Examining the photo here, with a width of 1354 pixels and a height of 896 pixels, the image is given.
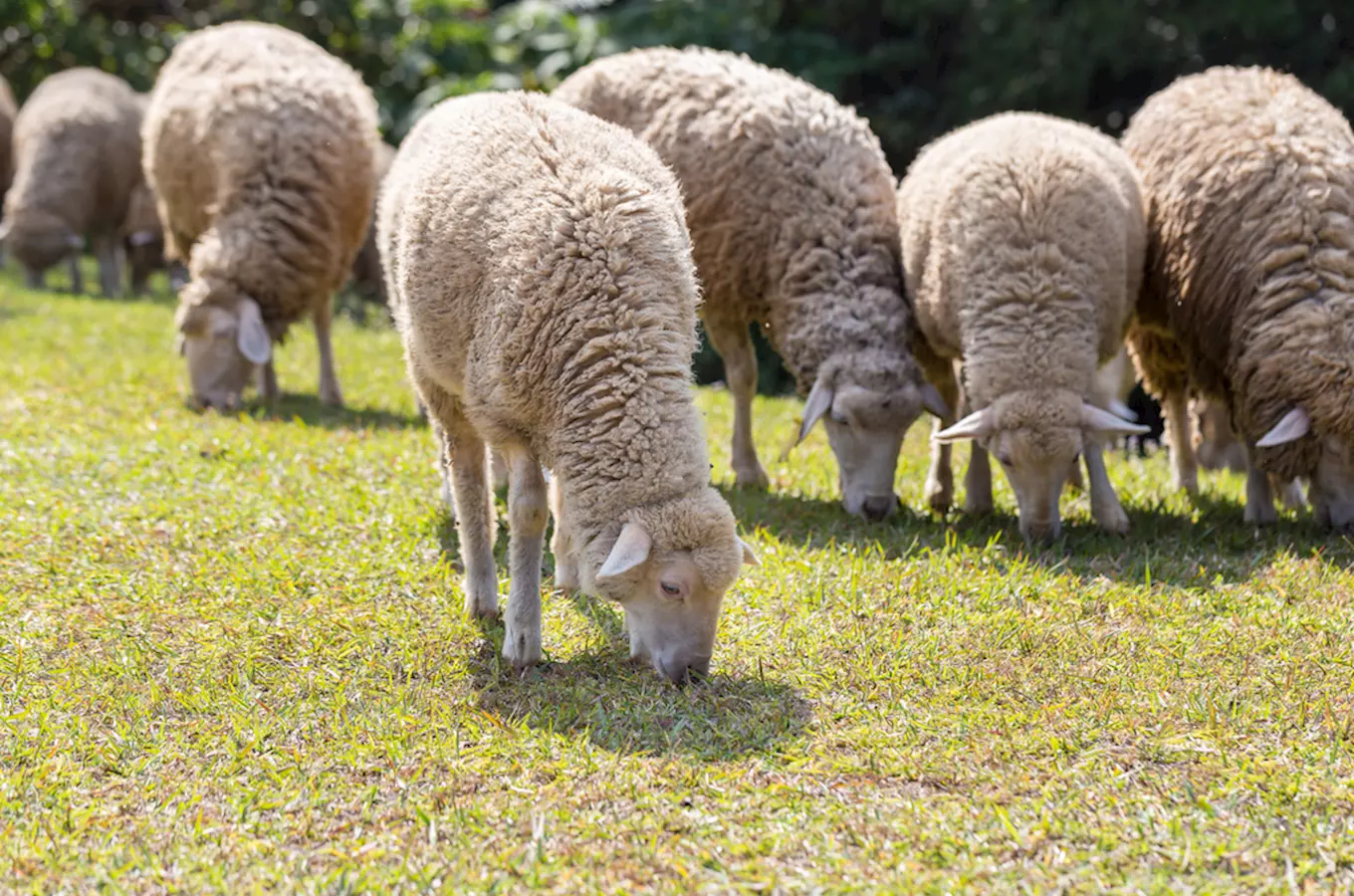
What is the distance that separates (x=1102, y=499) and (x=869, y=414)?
1.08 m

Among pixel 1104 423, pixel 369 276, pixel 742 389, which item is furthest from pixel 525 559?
pixel 369 276

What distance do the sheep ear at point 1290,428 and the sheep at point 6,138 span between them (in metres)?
14.3

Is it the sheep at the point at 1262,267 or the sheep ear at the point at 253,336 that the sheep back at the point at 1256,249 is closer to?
the sheep at the point at 1262,267

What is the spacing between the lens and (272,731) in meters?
3.99

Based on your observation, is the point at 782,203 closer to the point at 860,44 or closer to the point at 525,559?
the point at 525,559

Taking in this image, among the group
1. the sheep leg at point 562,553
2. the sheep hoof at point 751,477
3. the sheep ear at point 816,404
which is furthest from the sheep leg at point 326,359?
→ the sheep leg at point 562,553

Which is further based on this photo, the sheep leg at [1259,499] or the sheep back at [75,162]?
the sheep back at [75,162]

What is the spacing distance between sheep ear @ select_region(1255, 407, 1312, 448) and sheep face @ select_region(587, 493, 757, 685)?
9.45ft

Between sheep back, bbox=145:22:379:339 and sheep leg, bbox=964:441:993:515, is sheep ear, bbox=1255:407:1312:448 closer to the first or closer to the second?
sheep leg, bbox=964:441:993:515

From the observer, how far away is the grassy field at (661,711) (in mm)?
3330

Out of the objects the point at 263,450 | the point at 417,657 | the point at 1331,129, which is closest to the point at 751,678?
the point at 417,657

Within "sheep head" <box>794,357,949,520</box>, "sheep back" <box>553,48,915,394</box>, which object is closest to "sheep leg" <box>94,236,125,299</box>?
"sheep back" <box>553,48,915,394</box>

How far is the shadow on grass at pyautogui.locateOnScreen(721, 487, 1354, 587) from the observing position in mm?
5660

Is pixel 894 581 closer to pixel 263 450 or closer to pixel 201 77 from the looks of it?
pixel 263 450
